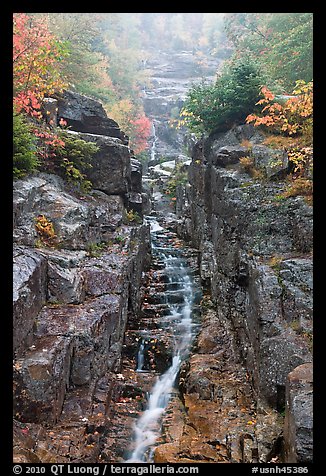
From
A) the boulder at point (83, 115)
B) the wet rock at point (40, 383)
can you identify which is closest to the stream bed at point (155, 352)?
the wet rock at point (40, 383)

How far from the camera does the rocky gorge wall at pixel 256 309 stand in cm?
682

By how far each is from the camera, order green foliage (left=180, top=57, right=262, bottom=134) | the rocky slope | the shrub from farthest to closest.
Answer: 1. the rocky slope
2. green foliage (left=180, top=57, right=262, bottom=134)
3. the shrub

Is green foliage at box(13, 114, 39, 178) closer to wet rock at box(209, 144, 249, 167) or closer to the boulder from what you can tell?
the boulder

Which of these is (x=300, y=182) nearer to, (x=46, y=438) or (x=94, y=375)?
(x=94, y=375)

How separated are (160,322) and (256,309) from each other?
15.3 ft

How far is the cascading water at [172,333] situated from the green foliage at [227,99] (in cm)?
605

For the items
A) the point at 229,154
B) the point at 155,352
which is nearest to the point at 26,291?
the point at 155,352

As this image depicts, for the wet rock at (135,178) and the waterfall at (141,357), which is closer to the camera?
the waterfall at (141,357)

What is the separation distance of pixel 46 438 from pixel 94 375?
83.6 inches

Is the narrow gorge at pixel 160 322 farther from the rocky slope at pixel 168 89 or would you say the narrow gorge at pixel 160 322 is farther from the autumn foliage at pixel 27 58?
the rocky slope at pixel 168 89

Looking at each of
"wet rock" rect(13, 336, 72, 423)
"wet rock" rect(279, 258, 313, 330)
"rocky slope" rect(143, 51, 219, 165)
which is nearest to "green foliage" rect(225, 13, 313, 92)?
"wet rock" rect(279, 258, 313, 330)

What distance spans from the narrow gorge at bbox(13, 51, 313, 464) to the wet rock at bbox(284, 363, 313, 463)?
22mm

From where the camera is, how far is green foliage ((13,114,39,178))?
356 inches
